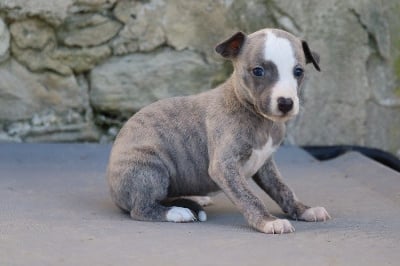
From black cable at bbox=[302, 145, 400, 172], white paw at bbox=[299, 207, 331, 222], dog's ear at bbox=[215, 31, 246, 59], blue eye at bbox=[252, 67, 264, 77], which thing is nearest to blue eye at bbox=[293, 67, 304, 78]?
blue eye at bbox=[252, 67, 264, 77]

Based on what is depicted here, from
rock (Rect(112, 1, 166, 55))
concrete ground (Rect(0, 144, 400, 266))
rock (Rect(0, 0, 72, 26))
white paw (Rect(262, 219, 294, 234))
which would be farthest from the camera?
rock (Rect(112, 1, 166, 55))

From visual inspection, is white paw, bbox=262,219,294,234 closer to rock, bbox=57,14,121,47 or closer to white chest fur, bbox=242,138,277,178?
white chest fur, bbox=242,138,277,178

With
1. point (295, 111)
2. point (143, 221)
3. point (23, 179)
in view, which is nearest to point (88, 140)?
point (23, 179)

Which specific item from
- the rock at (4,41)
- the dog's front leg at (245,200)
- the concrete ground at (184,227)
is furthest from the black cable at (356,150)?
the rock at (4,41)

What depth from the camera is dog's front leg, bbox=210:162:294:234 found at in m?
3.30

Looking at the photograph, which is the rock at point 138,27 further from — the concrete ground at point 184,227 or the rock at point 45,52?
the concrete ground at point 184,227

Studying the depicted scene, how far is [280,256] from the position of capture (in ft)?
9.53

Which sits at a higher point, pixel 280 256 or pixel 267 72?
pixel 267 72

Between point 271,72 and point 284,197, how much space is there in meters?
0.64

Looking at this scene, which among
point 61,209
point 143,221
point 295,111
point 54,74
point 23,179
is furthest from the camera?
point 54,74

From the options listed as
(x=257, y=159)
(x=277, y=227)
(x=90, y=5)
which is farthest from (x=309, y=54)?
(x=90, y=5)

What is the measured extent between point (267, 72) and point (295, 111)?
0.69 ft

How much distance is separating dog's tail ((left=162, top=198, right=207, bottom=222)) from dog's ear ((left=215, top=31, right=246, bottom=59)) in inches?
27.0

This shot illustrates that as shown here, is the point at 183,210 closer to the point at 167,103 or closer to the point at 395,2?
the point at 167,103
